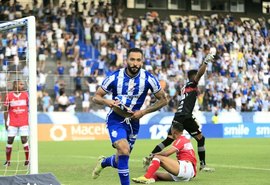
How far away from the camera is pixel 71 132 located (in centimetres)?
3222

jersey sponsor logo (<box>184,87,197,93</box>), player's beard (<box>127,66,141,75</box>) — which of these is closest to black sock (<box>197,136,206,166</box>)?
jersey sponsor logo (<box>184,87,197,93</box>)

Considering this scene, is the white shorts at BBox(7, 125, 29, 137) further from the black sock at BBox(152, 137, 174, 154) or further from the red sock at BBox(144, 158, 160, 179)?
the red sock at BBox(144, 158, 160, 179)

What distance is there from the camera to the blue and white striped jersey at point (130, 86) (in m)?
11.0

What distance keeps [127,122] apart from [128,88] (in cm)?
53

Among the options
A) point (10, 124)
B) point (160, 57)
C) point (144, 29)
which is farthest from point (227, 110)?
point (10, 124)

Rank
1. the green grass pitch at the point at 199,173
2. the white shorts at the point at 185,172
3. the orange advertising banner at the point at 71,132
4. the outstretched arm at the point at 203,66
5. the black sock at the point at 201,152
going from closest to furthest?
the white shorts at the point at 185,172, the green grass pitch at the point at 199,173, the outstretched arm at the point at 203,66, the black sock at the point at 201,152, the orange advertising banner at the point at 71,132

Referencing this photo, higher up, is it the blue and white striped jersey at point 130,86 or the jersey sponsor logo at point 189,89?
the blue and white striped jersey at point 130,86

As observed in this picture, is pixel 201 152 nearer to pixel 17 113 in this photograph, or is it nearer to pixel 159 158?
pixel 159 158

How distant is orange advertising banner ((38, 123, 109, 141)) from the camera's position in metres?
31.3

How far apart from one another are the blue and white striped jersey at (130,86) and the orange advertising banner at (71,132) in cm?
2032

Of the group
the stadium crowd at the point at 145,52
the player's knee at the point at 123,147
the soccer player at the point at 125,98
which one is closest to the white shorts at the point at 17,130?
the soccer player at the point at 125,98

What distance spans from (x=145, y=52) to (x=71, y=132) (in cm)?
958

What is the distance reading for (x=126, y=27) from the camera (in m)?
41.8

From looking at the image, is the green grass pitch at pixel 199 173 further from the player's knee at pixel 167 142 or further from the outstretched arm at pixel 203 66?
the outstretched arm at pixel 203 66
